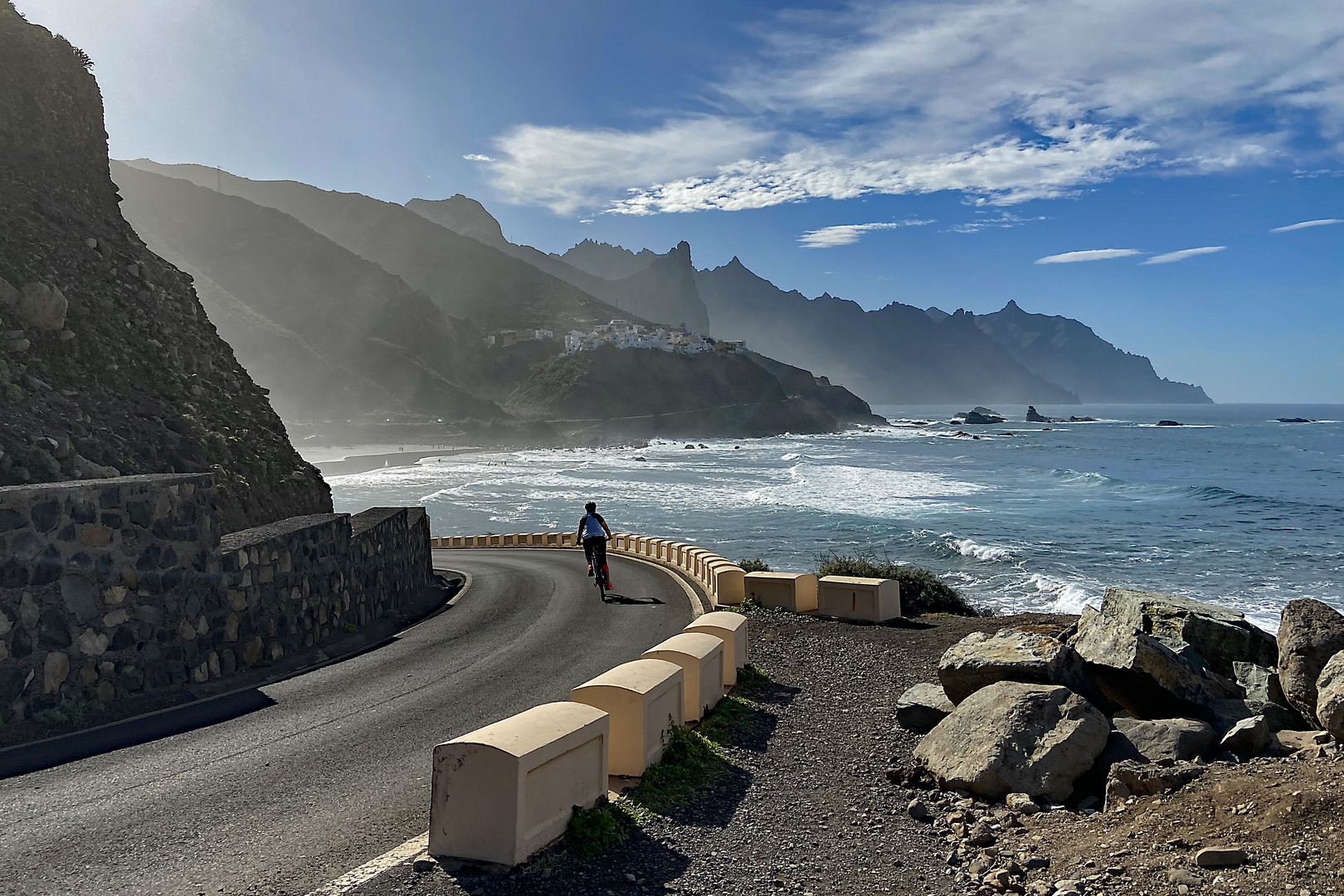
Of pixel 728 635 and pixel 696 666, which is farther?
pixel 728 635

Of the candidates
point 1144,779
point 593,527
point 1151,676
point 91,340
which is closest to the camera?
point 1144,779

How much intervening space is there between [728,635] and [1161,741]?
4.55 m

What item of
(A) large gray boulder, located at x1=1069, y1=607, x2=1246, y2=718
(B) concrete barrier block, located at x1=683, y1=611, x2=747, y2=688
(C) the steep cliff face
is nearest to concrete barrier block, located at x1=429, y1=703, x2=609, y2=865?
(B) concrete barrier block, located at x1=683, y1=611, x2=747, y2=688

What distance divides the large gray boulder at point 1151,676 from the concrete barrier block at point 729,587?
7.46 metres

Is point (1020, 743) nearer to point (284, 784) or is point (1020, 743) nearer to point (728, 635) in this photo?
point (728, 635)

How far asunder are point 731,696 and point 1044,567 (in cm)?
2456

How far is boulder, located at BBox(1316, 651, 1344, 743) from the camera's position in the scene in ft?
19.7

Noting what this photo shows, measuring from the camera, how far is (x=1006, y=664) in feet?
25.8

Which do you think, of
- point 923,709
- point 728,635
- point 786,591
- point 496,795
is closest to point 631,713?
point 496,795

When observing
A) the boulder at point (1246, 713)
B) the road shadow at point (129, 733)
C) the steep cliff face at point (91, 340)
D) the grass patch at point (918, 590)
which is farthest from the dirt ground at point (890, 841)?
the steep cliff face at point (91, 340)

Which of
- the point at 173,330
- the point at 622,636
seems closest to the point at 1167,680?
the point at 622,636

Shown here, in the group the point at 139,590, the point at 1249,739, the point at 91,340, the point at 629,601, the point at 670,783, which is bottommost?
the point at 629,601

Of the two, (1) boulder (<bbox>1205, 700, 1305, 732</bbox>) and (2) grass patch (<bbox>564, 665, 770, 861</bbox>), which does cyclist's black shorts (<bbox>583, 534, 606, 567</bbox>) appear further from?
(1) boulder (<bbox>1205, 700, 1305, 732</bbox>)

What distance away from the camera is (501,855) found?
4859mm
